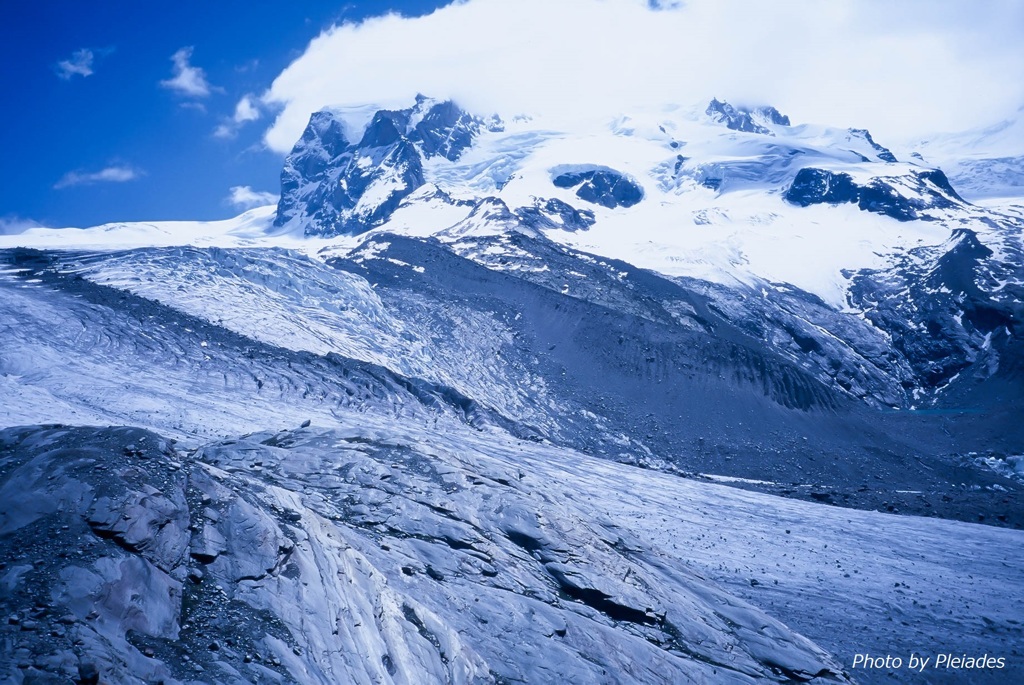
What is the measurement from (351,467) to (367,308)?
36.6m

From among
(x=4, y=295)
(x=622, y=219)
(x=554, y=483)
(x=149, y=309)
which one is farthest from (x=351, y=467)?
(x=622, y=219)

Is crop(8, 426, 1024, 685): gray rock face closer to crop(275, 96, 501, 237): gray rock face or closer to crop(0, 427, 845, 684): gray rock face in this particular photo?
crop(0, 427, 845, 684): gray rock face

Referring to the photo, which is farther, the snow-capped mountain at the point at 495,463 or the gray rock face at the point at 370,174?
the gray rock face at the point at 370,174

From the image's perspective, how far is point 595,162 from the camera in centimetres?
16688

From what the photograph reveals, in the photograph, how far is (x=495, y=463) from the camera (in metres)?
24.4

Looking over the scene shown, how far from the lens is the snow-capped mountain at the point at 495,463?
1264cm

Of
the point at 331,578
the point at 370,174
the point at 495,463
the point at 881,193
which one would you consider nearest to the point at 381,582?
the point at 331,578

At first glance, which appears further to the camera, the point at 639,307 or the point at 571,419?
the point at 639,307

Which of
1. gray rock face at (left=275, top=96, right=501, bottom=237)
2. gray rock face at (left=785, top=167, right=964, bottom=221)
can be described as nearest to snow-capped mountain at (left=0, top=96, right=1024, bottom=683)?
gray rock face at (left=785, top=167, right=964, bottom=221)

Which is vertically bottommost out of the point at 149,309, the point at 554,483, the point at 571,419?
the point at 571,419

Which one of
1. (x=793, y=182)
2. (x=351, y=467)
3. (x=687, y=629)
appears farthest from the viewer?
(x=793, y=182)

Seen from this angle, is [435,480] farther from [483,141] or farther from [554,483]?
[483,141]

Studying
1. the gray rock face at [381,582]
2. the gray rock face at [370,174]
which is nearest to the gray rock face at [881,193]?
the gray rock face at [370,174]

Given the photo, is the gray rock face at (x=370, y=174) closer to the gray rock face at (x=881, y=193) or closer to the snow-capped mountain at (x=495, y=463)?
the snow-capped mountain at (x=495, y=463)
